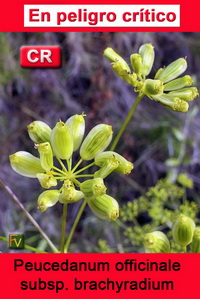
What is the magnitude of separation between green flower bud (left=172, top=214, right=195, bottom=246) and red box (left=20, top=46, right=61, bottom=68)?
723 mm

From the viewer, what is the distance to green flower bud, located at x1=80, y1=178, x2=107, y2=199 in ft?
4.12

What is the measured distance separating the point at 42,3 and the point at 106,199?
2.55ft

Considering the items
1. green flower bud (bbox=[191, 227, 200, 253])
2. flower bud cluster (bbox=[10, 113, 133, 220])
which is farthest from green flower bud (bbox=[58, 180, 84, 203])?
green flower bud (bbox=[191, 227, 200, 253])

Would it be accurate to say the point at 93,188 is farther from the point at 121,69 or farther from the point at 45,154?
the point at 121,69

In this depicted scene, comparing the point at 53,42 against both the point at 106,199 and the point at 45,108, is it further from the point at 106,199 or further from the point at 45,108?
the point at 106,199

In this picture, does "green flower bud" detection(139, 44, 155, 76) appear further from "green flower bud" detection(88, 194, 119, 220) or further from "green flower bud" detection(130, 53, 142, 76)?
"green flower bud" detection(88, 194, 119, 220)

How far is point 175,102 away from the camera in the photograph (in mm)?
1430

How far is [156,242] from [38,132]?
50cm

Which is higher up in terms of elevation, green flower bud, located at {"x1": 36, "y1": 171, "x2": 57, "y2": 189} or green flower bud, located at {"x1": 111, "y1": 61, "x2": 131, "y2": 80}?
green flower bud, located at {"x1": 111, "y1": 61, "x2": 131, "y2": 80}

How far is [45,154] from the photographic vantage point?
51.4 inches

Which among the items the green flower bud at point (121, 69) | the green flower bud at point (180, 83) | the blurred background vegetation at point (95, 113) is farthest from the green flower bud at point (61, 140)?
the blurred background vegetation at point (95, 113)

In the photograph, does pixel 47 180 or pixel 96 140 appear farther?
pixel 96 140

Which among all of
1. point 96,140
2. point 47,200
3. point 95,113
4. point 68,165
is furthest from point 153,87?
point 95,113

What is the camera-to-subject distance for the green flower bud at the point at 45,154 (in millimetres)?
1300
